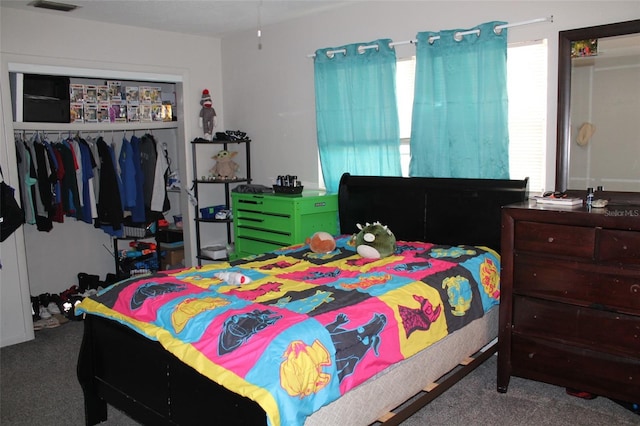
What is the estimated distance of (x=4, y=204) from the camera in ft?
12.0

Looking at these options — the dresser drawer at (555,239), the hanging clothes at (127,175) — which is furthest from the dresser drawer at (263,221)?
the dresser drawer at (555,239)

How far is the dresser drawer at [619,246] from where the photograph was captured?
7.86 ft

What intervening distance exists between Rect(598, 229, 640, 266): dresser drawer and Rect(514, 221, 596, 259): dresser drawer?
44mm


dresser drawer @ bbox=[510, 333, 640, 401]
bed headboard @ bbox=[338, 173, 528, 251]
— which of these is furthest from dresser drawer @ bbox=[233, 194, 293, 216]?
dresser drawer @ bbox=[510, 333, 640, 401]

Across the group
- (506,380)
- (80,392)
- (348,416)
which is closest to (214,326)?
(348,416)

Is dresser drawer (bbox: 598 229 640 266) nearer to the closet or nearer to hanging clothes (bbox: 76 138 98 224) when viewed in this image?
the closet

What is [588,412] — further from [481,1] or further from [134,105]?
[134,105]

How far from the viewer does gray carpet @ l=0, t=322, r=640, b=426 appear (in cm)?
263

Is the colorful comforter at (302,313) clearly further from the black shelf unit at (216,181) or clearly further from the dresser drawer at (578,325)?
the black shelf unit at (216,181)

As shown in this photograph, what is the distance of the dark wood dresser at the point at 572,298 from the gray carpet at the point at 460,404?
0.45 ft

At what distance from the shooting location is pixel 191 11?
4.08 metres

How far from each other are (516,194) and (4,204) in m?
3.47

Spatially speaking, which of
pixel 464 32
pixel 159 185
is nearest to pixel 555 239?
pixel 464 32

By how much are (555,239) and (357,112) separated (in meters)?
1.89
